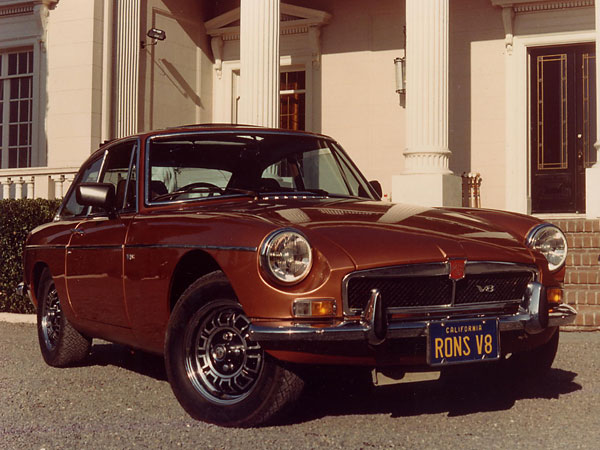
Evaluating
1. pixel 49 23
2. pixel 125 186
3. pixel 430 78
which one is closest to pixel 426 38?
pixel 430 78

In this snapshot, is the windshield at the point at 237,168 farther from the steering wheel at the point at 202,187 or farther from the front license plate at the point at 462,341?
the front license plate at the point at 462,341

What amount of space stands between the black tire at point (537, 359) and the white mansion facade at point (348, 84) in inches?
286

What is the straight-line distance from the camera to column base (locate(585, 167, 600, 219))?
1124 cm

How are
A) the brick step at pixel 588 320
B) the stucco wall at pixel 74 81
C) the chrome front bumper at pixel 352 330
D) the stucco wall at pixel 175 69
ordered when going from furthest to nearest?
the stucco wall at pixel 175 69, the stucco wall at pixel 74 81, the brick step at pixel 588 320, the chrome front bumper at pixel 352 330

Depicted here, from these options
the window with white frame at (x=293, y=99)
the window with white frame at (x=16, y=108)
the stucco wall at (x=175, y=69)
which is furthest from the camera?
the window with white frame at (x=293, y=99)

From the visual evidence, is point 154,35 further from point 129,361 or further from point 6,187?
point 129,361

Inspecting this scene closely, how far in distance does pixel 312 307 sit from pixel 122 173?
7.44 feet

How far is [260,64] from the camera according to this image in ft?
41.4

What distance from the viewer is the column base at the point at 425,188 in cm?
1201

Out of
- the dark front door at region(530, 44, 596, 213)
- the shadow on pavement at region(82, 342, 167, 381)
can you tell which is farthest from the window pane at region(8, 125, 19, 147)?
the shadow on pavement at region(82, 342, 167, 381)

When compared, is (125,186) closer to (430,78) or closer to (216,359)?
(216,359)

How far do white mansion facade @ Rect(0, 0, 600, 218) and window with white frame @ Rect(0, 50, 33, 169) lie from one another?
0.03 metres

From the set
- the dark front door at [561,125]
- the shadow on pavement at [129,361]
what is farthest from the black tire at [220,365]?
the dark front door at [561,125]

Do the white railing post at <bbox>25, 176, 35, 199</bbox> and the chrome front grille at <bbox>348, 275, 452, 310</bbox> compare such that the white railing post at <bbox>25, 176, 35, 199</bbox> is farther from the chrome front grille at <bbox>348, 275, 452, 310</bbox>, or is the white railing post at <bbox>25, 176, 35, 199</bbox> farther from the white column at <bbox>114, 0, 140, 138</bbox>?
the chrome front grille at <bbox>348, 275, 452, 310</bbox>
